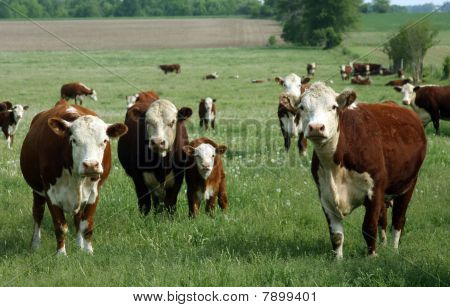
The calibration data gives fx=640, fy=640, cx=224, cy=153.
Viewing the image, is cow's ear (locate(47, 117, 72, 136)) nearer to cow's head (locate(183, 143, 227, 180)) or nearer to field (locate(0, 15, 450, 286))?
field (locate(0, 15, 450, 286))

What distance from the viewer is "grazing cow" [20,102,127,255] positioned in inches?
269

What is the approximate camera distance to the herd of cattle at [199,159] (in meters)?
6.64

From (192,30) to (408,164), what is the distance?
3582 inches

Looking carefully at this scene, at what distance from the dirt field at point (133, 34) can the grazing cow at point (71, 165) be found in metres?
60.3

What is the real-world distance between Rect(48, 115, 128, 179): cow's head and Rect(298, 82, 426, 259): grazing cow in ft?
7.11

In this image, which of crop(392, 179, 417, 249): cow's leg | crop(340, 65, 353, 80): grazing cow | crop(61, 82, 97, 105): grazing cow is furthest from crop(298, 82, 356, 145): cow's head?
crop(340, 65, 353, 80): grazing cow

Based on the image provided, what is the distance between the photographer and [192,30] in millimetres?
96125

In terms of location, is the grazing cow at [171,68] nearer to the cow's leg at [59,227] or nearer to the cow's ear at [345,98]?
the cow's leg at [59,227]

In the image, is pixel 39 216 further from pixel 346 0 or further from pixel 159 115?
pixel 346 0

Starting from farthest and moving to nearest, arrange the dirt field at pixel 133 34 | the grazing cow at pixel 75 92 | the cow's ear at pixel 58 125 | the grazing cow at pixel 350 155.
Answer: the dirt field at pixel 133 34 → the grazing cow at pixel 75 92 → the cow's ear at pixel 58 125 → the grazing cow at pixel 350 155

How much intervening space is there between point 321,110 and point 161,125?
283 cm

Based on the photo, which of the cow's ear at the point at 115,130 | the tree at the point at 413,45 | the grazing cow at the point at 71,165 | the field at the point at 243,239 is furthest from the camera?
the tree at the point at 413,45

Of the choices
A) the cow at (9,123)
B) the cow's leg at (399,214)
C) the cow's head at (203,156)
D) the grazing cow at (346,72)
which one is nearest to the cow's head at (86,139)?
the cow's head at (203,156)

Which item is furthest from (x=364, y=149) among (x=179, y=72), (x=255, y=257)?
(x=179, y=72)
